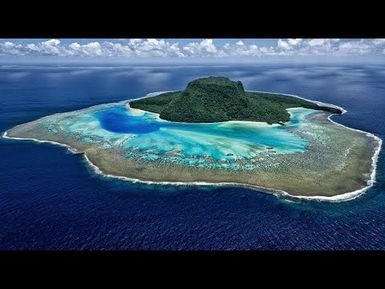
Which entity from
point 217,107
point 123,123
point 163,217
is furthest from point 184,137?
point 163,217

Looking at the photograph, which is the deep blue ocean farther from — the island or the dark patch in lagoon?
the dark patch in lagoon

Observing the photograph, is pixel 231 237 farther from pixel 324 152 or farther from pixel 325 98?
pixel 325 98

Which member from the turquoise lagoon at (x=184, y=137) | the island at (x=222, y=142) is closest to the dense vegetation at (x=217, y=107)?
the island at (x=222, y=142)

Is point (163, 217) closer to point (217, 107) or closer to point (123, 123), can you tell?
A: point (123, 123)

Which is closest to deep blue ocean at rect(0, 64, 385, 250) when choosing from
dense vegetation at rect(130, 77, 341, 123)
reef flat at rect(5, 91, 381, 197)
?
reef flat at rect(5, 91, 381, 197)

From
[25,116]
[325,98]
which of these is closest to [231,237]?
[25,116]

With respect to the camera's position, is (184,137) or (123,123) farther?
(123,123)

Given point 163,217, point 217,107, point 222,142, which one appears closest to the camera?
point 163,217
